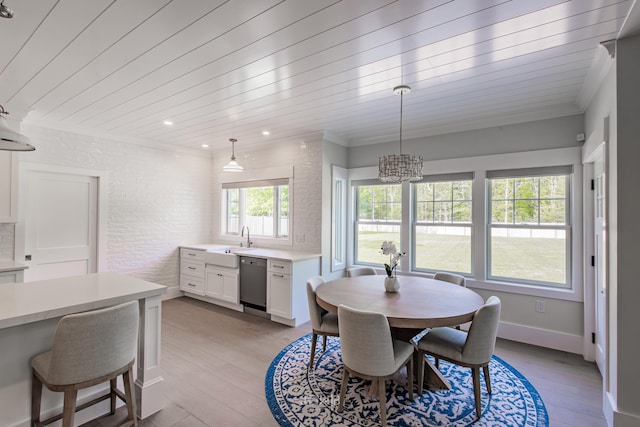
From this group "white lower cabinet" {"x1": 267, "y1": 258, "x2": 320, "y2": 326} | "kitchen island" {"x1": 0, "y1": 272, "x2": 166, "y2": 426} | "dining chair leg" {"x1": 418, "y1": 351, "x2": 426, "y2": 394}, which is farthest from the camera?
"white lower cabinet" {"x1": 267, "y1": 258, "x2": 320, "y2": 326}

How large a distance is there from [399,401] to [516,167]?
9.45 ft

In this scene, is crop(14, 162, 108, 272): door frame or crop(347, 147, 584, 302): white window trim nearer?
crop(347, 147, 584, 302): white window trim

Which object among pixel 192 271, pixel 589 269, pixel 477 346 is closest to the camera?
pixel 477 346

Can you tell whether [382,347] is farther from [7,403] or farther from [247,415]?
[7,403]

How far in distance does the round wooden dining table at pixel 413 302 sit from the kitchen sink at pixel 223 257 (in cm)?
195

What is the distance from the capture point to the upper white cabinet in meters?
Result: 3.26

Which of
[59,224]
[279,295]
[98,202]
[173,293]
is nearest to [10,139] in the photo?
[59,224]

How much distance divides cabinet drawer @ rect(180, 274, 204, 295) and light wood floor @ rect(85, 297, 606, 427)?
774mm

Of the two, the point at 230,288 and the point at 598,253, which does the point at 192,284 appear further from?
the point at 598,253

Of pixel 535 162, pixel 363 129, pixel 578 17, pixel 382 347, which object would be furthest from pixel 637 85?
pixel 363 129

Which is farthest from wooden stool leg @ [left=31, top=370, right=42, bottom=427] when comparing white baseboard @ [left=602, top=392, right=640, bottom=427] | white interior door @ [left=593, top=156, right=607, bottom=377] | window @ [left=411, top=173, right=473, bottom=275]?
white interior door @ [left=593, top=156, right=607, bottom=377]

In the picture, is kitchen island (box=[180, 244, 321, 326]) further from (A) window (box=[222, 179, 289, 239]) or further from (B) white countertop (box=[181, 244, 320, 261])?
(A) window (box=[222, 179, 289, 239])

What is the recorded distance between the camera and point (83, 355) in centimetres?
160

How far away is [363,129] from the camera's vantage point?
422 centimetres
